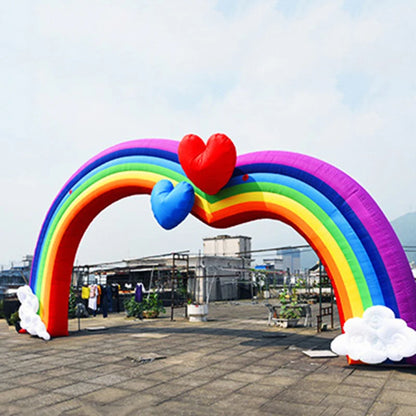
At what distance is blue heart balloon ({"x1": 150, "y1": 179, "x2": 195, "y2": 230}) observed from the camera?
9109mm

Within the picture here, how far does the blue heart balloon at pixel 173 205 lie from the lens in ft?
29.9

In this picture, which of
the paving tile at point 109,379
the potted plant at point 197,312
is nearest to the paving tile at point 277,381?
the paving tile at point 109,379

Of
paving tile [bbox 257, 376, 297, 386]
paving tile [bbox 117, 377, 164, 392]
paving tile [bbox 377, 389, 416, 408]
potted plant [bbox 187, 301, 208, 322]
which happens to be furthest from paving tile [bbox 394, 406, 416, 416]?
potted plant [bbox 187, 301, 208, 322]

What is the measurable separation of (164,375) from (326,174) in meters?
4.64

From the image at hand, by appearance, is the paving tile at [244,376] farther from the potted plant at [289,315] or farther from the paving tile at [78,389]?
the potted plant at [289,315]

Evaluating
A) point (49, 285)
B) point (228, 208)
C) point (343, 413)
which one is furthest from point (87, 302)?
point (343, 413)

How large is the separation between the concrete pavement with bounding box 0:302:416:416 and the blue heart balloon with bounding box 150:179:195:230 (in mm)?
2784

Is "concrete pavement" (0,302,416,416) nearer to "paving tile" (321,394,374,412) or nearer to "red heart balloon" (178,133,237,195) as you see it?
"paving tile" (321,394,374,412)

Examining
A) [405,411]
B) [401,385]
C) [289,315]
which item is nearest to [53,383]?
[405,411]

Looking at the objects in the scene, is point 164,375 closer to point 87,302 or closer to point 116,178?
point 116,178

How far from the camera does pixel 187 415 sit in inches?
207

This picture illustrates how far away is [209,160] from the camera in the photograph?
8602 mm

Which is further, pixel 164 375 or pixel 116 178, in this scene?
pixel 116 178

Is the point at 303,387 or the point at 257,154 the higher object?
the point at 257,154
